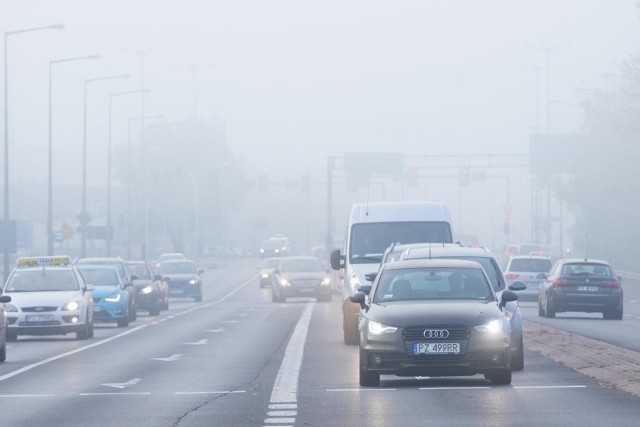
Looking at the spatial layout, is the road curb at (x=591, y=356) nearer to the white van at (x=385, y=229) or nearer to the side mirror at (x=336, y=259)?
the white van at (x=385, y=229)

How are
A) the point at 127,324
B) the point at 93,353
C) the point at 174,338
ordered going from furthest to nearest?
1. the point at 127,324
2. the point at 174,338
3. the point at 93,353

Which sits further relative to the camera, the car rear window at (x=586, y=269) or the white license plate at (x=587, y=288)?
the car rear window at (x=586, y=269)

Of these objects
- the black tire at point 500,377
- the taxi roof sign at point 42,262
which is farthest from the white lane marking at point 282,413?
the taxi roof sign at point 42,262

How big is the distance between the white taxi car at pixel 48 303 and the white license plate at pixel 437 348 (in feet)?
52.2

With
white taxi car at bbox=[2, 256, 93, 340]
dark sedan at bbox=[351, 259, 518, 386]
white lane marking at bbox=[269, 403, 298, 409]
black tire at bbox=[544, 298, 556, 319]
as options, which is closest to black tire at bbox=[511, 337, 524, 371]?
dark sedan at bbox=[351, 259, 518, 386]

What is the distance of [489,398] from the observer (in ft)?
54.3

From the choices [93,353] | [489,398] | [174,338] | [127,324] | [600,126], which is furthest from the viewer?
[600,126]

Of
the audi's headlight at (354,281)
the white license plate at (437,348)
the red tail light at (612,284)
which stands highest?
the audi's headlight at (354,281)

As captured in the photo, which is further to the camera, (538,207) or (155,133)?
(155,133)

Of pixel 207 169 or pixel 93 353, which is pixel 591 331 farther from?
pixel 207 169

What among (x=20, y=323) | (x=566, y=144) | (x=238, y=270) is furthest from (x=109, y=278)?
(x=238, y=270)

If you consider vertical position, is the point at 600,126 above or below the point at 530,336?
above

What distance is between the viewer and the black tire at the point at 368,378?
17947 millimetres

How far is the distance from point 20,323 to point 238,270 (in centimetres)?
7986
